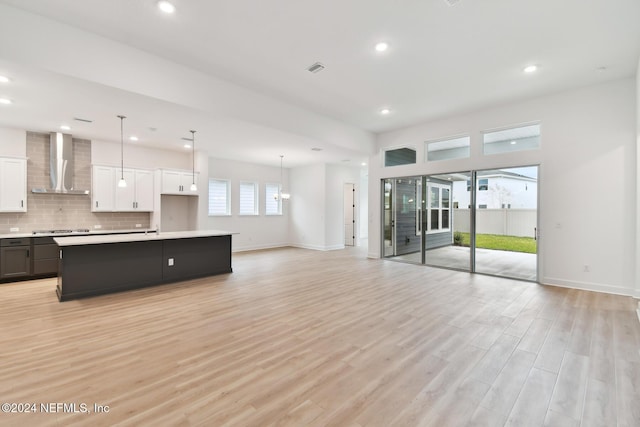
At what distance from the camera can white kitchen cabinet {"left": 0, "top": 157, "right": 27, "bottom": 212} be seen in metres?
5.62

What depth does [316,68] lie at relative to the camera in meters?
4.21

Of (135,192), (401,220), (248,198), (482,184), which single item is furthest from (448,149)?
(135,192)

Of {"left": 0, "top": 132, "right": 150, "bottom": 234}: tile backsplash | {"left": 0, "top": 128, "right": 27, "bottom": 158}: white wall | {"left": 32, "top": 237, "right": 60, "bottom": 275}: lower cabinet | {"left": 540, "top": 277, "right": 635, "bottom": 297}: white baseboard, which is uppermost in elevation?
{"left": 0, "top": 128, "right": 27, "bottom": 158}: white wall

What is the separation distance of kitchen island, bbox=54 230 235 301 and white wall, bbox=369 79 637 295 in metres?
6.20

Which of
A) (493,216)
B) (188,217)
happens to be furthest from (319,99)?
(188,217)

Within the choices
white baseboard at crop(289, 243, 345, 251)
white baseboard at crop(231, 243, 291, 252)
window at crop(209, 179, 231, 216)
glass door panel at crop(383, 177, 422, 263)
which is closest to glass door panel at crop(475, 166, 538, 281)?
glass door panel at crop(383, 177, 422, 263)

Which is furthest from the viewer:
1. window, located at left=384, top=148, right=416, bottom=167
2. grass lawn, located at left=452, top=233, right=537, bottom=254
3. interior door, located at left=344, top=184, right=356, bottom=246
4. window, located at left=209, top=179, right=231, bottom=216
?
interior door, located at left=344, top=184, right=356, bottom=246

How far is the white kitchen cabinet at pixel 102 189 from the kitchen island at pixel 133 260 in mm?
1992

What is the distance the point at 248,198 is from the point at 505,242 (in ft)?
25.8

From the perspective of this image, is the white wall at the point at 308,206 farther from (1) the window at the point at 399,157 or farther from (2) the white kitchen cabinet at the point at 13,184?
(2) the white kitchen cabinet at the point at 13,184

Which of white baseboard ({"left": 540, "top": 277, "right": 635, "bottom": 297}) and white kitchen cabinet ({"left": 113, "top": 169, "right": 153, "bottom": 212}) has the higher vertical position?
white kitchen cabinet ({"left": 113, "top": 169, "right": 153, "bottom": 212})

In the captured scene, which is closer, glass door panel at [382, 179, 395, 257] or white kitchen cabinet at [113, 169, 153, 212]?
white kitchen cabinet at [113, 169, 153, 212]

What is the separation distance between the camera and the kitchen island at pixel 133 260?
4270 mm

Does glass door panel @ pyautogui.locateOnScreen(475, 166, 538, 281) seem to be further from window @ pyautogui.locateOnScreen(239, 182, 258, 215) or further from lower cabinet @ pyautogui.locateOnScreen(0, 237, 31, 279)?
lower cabinet @ pyautogui.locateOnScreen(0, 237, 31, 279)
